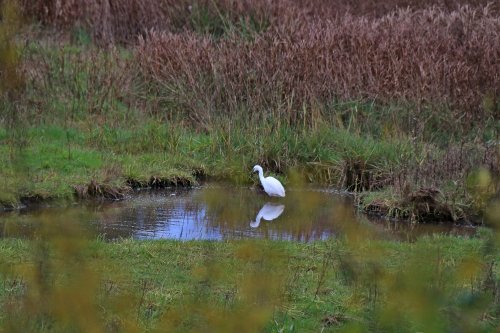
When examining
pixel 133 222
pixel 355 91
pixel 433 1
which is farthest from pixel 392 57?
pixel 433 1

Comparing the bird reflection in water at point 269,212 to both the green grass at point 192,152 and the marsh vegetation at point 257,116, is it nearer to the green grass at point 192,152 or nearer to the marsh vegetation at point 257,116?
the marsh vegetation at point 257,116

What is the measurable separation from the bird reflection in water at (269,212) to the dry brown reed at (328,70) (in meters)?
2.19

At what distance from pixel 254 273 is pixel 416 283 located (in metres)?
0.59

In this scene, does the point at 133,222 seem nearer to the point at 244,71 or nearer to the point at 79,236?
the point at 244,71

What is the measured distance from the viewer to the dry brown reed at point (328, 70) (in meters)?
12.8

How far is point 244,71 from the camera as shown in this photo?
13.3 metres

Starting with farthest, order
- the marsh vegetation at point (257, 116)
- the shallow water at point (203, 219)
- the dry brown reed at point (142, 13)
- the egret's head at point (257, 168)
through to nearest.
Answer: the dry brown reed at point (142, 13), the egret's head at point (257, 168), the shallow water at point (203, 219), the marsh vegetation at point (257, 116)

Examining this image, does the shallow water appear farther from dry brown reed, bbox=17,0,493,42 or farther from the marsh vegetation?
dry brown reed, bbox=17,0,493,42

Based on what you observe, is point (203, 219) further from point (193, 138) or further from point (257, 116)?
point (193, 138)

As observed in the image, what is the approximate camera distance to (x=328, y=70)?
13.1 meters

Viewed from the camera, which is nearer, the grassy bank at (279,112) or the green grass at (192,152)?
the grassy bank at (279,112)

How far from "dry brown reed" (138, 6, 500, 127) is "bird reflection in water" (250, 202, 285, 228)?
219 cm

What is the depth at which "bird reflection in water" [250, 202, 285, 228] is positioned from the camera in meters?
10.2

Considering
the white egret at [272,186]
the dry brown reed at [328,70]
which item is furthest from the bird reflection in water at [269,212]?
the dry brown reed at [328,70]
